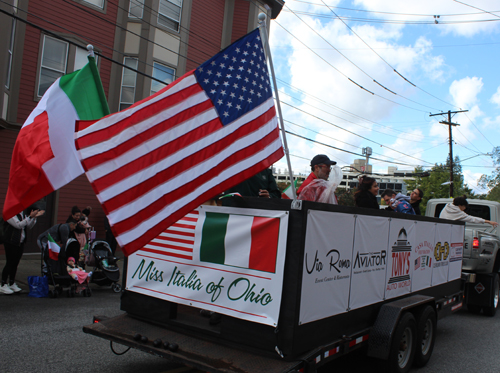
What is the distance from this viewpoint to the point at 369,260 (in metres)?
4.34

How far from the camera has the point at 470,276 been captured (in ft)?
26.3

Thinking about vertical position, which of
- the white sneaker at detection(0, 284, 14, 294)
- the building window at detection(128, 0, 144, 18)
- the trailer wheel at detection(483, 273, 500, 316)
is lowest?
the white sneaker at detection(0, 284, 14, 294)

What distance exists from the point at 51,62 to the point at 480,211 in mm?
13770

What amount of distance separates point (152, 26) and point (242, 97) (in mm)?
14366

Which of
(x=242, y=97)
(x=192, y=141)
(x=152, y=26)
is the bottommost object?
(x=192, y=141)

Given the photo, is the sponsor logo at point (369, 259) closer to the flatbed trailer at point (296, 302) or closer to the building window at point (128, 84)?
the flatbed trailer at point (296, 302)

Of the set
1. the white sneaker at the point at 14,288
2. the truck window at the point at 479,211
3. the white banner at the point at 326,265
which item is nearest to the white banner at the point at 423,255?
the white banner at the point at 326,265

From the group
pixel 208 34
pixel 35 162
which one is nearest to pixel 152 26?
pixel 208 34

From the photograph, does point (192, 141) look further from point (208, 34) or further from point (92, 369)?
point (208, 34)

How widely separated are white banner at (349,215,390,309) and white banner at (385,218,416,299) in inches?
5.2

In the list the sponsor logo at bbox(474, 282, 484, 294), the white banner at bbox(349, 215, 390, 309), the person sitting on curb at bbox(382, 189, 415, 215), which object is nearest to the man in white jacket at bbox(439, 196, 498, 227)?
the person sitting on curb at bbox(382, 189, 415, 215)

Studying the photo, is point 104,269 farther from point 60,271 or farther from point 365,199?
point 365,199

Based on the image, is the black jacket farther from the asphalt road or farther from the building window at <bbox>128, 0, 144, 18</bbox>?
the building window at <bbox>128, 0, 144, 18</bbox>

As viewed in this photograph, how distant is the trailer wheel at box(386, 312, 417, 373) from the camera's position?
4.34 metres
